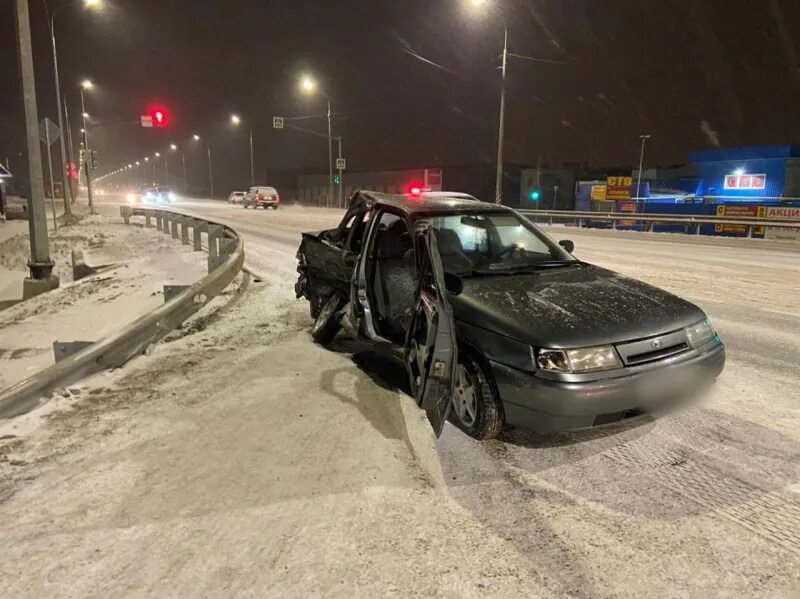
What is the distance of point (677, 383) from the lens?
3578mm

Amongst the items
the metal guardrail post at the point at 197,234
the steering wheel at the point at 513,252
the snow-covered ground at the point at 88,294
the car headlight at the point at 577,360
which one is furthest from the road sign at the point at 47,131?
the car headlight at the point at 577,360

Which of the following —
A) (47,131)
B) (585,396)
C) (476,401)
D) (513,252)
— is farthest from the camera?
(47,131)

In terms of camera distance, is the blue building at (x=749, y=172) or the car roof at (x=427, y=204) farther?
the blue building at (x=749, y=172)

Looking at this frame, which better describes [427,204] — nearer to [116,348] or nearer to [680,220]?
[116,348]

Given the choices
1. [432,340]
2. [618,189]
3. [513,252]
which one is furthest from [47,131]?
[618,189]

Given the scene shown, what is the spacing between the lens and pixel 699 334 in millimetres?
3844

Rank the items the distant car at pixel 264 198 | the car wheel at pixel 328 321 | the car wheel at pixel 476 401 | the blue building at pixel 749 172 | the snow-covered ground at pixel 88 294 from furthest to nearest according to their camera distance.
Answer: the distant car at pixel 264 198 → the blue building at pixel 749 172 → the snow-covered ground at pixel 88 294 → the car wheel at pixel 328 321 → the car wheel at pixel 476 401

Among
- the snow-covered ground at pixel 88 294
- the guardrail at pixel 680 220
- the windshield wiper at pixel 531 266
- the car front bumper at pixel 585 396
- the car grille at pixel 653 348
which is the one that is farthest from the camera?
the guardrail at pixel 680 220

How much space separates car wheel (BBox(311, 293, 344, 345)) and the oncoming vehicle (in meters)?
0.78

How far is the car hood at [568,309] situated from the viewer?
3.49 metres

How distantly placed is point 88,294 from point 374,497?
8690 mm

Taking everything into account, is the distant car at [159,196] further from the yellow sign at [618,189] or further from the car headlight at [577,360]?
the car headlight at [577,360]

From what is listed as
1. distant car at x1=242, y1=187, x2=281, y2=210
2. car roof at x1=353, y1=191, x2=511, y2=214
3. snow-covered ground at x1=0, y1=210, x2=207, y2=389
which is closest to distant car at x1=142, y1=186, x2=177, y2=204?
distant car at x1=242, y1=187, x2=281, y2=210

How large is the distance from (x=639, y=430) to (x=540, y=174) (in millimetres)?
57018
